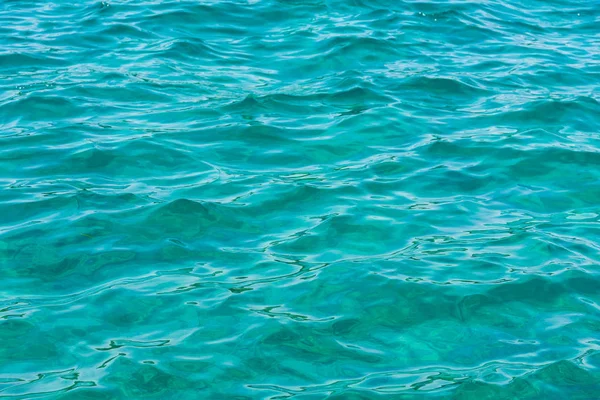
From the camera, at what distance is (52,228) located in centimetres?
714

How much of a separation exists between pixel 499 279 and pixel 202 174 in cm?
303

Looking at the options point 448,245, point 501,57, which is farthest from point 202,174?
point 501,57

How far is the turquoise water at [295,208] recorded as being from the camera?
18.7 feet

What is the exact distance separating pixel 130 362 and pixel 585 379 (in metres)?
2.99

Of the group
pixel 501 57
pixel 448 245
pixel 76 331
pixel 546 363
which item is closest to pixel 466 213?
pixel 448 245

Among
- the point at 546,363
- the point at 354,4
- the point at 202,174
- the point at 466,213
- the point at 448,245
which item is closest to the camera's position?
the point at 546,363

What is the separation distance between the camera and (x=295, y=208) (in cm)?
763

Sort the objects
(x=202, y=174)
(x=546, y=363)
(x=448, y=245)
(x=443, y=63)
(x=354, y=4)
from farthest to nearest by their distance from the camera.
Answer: (x=354, y=4) → (x=443, y=63) → (x=202, y=174) → (x=448, y=245) → (x=546, y=363)

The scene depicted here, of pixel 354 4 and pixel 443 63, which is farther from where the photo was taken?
pixel 354 4

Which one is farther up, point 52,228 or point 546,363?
point 52,228

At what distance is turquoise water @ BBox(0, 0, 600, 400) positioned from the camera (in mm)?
5707

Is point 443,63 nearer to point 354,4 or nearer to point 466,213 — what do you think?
point 354,4

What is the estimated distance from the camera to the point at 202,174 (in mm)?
8164

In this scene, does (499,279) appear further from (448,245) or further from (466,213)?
(466,213)
